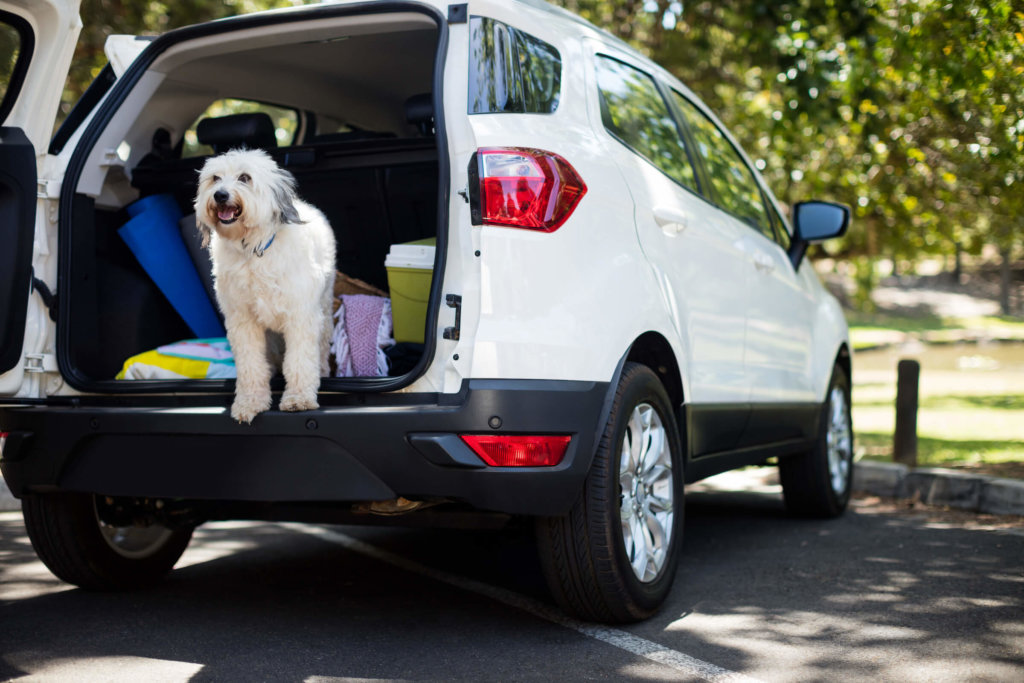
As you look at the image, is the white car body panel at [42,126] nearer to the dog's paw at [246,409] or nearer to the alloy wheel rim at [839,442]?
the dog's paw at [246,409]

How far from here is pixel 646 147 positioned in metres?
4.39

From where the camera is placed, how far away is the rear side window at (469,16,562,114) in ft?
11.8

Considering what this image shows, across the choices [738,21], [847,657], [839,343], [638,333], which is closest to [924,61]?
[839,343]

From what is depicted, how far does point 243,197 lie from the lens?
3824 millimetres

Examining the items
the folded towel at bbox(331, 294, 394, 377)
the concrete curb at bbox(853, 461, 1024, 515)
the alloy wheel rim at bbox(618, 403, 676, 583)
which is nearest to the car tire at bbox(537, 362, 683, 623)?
the alloy wheel rim at bbox(618, 403, 676, 583)

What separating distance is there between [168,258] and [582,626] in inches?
93.2

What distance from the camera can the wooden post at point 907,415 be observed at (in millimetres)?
8062

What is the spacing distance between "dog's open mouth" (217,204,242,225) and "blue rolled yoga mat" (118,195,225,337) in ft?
2.86

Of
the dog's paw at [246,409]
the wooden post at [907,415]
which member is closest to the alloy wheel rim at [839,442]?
the wooden post at [907,415]

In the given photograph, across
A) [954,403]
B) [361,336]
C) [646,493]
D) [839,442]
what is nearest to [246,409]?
[361,336]

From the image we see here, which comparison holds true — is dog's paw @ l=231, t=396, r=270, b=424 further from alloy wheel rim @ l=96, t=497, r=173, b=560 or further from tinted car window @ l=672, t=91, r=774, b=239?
tinted car window @ l=672, t=91, r=774, b=239

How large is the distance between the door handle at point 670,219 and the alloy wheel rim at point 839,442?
2503 millimetres

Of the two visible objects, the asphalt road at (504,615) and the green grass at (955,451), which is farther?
the green grass at (955,451)

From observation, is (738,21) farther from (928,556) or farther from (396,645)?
(396,645)
